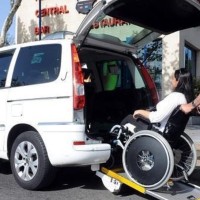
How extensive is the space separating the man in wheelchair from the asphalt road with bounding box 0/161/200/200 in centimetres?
55

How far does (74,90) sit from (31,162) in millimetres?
1147

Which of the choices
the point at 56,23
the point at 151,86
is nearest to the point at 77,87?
the point at 151,86

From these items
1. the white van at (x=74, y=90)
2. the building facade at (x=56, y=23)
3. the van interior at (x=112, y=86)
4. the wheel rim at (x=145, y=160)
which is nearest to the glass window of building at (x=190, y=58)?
the building facade at (x=56, y=23)

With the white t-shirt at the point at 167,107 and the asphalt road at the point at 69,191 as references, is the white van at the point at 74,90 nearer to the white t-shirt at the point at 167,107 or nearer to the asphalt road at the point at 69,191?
the asphalt road at the point at 69,191

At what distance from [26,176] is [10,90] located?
1181 mm

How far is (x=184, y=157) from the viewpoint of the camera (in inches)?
234

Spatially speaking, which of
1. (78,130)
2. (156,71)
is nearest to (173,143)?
(78,130)

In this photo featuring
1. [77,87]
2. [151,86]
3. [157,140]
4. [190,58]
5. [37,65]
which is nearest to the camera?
[157,140]

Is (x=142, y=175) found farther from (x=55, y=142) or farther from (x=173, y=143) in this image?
(x=55, y=142)

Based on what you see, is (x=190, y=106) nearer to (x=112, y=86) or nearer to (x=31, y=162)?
(x=112, y=86)

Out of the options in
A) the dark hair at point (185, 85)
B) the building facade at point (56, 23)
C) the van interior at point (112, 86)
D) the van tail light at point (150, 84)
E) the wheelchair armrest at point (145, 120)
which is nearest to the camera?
the dark hair at point (185, 85)

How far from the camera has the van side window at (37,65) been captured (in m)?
5.64

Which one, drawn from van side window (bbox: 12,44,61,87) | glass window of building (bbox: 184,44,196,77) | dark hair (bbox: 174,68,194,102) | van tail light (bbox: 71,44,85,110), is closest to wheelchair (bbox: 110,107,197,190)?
dark hair (bbox: 174,68,194,102)

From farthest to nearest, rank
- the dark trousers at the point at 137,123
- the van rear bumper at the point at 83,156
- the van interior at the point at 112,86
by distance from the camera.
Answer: the van interior at the point at 112,86
the dark trousers at the point at 137,123
the van rear bumper at the point at 83,156
